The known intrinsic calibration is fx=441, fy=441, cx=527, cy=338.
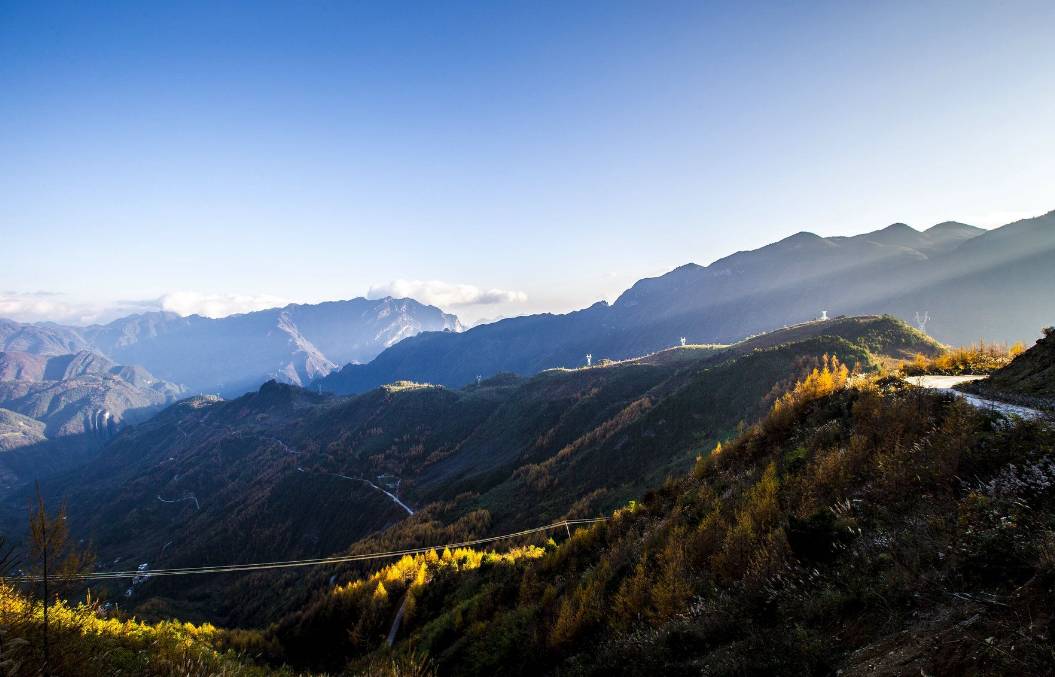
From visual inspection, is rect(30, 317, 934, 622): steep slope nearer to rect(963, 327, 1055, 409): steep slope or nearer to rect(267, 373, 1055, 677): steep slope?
rect(267, 373, 1055, 677): steep slope

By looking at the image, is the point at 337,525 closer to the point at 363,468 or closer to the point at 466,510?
the point at 363,468

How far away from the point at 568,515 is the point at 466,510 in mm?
20912


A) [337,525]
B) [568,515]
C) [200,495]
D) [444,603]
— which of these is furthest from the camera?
[200,495]

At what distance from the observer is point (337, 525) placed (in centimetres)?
7831

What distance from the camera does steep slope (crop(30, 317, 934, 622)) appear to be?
41.0 m

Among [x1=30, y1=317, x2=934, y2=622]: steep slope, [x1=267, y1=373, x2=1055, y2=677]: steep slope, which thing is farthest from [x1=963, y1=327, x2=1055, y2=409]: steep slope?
[x1=30, y1=317, x2=934, y2=622]: steep slope

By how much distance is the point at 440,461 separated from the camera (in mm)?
91875

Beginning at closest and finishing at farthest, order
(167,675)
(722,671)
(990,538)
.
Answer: (990,538), (722,671), (167,675)

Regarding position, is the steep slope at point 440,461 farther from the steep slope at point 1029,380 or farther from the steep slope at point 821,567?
the steep slope at point 1029,380

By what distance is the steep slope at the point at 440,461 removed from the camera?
41.0m

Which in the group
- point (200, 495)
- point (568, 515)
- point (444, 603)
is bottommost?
point (200, 495)

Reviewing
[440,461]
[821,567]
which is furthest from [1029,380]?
[440,461]

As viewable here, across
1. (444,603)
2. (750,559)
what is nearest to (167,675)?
(750,559)

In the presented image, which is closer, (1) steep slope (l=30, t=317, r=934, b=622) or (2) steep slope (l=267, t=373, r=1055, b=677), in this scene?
(2) steep slope (l=267, t=373, r=1055, b=677)
